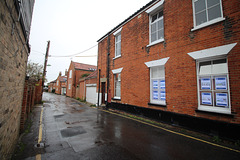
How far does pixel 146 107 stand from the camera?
7.06 meters

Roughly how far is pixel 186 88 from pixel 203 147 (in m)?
2.52

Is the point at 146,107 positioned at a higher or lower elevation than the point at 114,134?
higher

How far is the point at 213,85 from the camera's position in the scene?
470 centimetres

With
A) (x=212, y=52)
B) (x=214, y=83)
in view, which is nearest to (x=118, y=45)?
(x=212, y=52)

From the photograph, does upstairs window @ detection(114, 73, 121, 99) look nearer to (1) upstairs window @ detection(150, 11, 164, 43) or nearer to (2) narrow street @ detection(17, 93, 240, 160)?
(1) upstairs window @ detection(150, 11, 164, 43)

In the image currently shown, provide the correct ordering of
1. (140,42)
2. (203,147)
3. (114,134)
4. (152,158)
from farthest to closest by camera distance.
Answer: (140,42)
(114,134)
(203,147)
(152,158)

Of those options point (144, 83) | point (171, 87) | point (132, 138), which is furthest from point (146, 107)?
point (132, 138)

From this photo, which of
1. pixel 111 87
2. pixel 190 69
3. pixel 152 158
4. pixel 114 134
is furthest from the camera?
pixel 111 87

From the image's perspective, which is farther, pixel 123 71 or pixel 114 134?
pixel 123 71

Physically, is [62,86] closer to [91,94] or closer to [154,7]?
[91,94]

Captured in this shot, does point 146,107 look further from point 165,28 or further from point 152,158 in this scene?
point 165,28

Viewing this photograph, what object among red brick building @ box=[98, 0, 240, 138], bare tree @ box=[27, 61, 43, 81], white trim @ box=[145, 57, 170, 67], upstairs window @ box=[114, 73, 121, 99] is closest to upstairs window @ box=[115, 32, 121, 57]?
red brick building @ box=[98, 0, 240, 138]

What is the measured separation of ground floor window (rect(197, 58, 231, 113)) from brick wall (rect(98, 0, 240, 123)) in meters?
0.22

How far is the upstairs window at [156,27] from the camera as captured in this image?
272 inches
